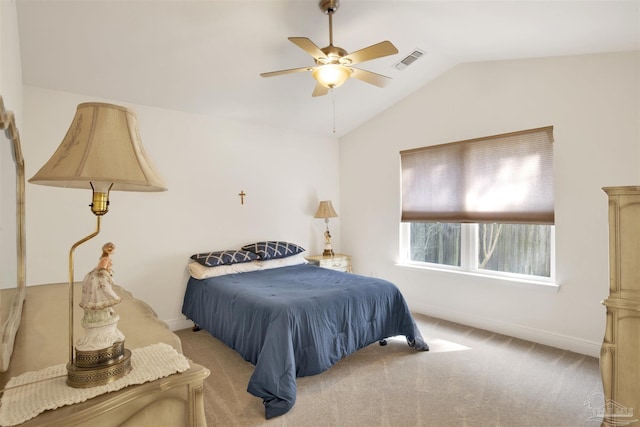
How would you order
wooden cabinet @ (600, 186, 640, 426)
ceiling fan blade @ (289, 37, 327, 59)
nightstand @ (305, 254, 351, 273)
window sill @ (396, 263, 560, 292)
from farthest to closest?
nightstand @ (305, 254, 351, 273) < window sill @ (396, 263, 560, 292) < ceiling fan blade @ (289, 37, 327, 59) < wooden cabinet @ (600, 186, 640, 426)

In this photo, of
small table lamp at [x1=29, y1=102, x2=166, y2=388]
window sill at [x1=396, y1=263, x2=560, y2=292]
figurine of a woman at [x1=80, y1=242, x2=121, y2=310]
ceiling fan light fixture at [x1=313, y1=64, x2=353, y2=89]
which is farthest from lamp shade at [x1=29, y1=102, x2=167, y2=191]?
window sill at [x1=396, y1=263, x2=560, y2=292]

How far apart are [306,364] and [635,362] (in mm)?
1960

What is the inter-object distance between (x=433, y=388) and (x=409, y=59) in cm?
311

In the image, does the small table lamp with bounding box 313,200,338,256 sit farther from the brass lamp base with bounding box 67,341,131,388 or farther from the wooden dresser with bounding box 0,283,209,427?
the brass lamp base with bounding box 67,341,131,388

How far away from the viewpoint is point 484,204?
357 cm

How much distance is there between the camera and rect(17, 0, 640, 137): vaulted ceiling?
2.32 m

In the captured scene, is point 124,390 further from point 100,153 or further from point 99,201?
point 100,153

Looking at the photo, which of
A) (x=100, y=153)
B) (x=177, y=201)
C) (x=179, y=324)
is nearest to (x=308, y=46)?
(x=100, y=153)

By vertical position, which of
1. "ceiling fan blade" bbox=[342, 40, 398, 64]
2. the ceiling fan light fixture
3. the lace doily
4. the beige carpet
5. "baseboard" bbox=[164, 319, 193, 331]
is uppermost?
"ceiling fan blade" bbox=[342, 40, 398, 64]

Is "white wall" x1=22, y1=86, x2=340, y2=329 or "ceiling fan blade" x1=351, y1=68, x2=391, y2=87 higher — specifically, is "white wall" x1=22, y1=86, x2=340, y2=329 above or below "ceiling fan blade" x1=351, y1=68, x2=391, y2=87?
below

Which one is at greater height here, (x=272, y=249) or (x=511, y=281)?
(x=272, y=249)

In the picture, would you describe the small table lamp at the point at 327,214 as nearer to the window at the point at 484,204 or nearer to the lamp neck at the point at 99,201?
the window at the point at 484,204

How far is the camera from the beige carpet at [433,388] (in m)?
2.11

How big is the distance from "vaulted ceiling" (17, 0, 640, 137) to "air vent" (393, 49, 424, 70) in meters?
A: 0.06
